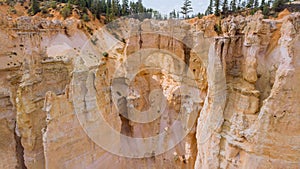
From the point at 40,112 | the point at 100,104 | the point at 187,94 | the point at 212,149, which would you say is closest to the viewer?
the point at 212,149

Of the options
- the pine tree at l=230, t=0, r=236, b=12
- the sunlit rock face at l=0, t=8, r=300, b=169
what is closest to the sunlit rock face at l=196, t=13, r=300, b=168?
the sunlit rock face at l=0, t=8, r=300, b=169

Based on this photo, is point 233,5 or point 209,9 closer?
point 233,5

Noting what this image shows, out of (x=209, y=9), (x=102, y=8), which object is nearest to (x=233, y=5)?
(x=209, y=9)

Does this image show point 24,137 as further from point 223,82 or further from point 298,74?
point 298,74

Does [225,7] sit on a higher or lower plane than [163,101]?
higher

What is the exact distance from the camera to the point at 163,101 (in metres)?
8.69

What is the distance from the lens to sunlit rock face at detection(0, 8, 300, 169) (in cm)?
369

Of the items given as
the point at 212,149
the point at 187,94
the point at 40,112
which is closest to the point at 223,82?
the point at 212,149

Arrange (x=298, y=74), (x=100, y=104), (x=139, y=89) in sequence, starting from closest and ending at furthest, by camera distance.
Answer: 1. (x=298, y=74)
2. (x=100, y=104)
3. (x=139, y=89)

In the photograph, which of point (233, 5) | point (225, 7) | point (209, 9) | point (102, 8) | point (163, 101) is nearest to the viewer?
point (163, 101)

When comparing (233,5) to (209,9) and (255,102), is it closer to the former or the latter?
(209,9)

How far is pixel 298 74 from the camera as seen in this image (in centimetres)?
335

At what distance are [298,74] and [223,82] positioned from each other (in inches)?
55.6

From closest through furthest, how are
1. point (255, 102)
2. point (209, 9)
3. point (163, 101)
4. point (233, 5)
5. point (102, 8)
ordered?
point (255, 102)
point (163, 101)
point (233, 5)
point (209, 9)
point (102, 8)
